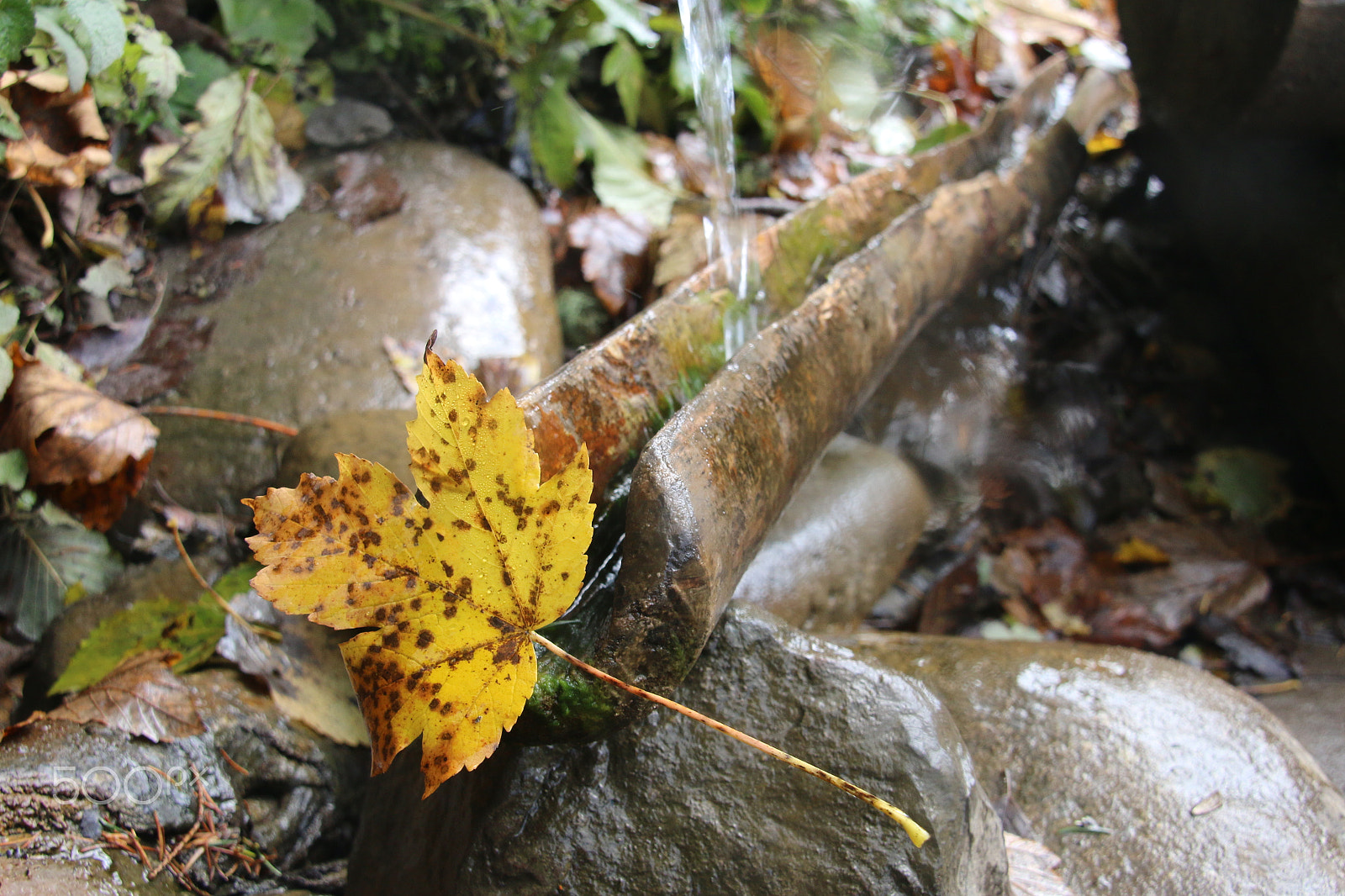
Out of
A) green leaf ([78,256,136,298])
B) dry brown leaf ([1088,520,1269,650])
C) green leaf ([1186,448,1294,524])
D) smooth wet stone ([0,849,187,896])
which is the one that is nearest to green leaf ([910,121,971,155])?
green leaf ([1186,448,1294,524])

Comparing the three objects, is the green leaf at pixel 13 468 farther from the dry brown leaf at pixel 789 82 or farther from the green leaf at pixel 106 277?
the dry brown leaf at pixel 789 82

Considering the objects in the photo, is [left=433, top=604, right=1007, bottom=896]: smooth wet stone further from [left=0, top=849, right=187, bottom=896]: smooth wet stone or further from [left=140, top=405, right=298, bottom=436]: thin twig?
[left=140, top=405, right=298, bottom=436]: thin twig

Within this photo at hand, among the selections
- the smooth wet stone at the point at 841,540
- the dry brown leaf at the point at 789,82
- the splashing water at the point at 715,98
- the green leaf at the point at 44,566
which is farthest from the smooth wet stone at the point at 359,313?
the dry brown leaf at the point at 789,82

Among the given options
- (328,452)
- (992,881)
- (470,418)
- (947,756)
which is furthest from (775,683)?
(328,452)

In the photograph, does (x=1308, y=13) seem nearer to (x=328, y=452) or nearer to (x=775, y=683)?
(x=775, y=683)

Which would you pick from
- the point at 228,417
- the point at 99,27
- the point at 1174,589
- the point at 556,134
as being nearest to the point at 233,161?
the point at 99,27
